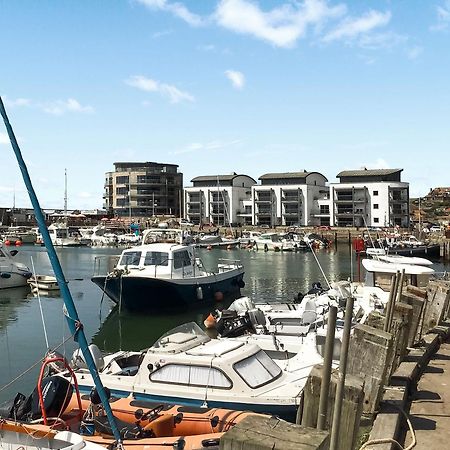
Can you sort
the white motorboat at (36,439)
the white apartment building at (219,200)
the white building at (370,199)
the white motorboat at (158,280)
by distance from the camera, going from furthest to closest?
the white apartment building at (219,200) → the white building at (370,199) → the white motorboat at (158,280) → the white motorboat at (36,439)

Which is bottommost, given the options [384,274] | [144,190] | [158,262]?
[384,274]

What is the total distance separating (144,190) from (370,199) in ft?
190

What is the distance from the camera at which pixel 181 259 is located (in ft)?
96.3

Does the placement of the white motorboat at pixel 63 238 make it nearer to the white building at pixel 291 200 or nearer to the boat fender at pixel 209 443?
the white building at pixel 291 200

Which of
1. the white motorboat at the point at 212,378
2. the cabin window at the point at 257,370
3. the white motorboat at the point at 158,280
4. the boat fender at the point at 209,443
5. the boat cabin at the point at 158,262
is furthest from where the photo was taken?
the boat cabin at the point at 158,262

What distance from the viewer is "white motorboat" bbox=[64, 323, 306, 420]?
1172 cm

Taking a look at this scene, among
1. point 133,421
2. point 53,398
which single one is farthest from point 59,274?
point 133,421

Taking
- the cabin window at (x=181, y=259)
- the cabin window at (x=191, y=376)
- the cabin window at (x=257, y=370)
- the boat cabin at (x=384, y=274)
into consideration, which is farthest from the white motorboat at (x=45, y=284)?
the cabin window at (x=257, y=370)

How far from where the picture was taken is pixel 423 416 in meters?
7.98

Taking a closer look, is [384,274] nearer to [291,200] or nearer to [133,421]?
[133,421]

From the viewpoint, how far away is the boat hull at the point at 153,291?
2698 centimetres

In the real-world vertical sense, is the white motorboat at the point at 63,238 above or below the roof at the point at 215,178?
below

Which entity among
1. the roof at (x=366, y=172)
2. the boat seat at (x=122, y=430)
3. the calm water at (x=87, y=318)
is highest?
the roof at (x=366, y=172)

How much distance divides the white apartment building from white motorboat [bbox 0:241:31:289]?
72311 millimetres
